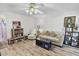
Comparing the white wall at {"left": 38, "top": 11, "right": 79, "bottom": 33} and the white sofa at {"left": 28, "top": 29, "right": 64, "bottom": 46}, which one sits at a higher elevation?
the white wall at {"left": 38, "top": 11, "right": 79, "bottom": 33}

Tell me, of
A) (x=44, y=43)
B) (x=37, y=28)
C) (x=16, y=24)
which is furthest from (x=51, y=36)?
(x=16, y=24)

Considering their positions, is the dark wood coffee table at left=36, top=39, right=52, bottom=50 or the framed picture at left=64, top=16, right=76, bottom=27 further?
the dark wood coffee table at left=36, top=39, right=52, bottom=50

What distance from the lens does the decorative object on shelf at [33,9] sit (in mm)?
1758

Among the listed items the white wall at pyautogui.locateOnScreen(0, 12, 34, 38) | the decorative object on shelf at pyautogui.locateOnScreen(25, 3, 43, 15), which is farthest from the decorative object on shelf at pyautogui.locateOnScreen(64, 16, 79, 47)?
the white wall at pyautogui.locateOnScreen(0, 12, 34, 38)

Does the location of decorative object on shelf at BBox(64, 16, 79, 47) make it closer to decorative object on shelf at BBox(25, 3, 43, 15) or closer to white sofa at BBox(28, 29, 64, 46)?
white sofa at BBox(28, 29, 64, 46)

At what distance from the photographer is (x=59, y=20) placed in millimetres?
1767

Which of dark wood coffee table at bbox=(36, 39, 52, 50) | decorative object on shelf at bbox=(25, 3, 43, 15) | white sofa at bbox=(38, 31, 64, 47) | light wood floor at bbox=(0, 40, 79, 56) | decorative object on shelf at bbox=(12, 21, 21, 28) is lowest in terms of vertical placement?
light wood floor at bbox=(0, 40, 79, 56)

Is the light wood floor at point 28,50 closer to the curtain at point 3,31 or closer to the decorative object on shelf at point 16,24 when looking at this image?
the curtain at point 3,31

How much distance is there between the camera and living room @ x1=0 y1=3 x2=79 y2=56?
1748 mm

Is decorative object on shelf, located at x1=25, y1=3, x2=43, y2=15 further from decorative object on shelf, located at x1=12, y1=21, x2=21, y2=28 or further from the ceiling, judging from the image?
decorative object on shelf, located at x1=12, y1=21, x2=21, y2=28

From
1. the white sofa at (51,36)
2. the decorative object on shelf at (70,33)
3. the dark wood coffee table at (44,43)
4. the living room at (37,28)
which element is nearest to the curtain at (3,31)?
the living room at (37,28)

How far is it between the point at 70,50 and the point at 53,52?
32 centimetres

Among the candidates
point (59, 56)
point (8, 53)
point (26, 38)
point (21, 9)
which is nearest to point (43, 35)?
point (26, 38)

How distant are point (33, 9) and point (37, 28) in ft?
1.22
